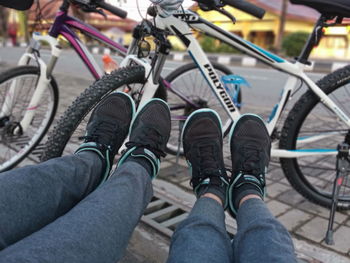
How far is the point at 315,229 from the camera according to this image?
206 cm

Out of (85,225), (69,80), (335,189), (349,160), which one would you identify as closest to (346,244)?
(335,189)

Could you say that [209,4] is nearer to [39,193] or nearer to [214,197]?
[214,197]

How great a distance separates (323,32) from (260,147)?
34.4 inches

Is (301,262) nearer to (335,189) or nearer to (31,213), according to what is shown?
(335,189)

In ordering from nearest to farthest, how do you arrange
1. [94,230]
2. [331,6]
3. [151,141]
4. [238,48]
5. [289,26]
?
[94,230]
[151,141]
[331,6]
[238,48]
[289,26]

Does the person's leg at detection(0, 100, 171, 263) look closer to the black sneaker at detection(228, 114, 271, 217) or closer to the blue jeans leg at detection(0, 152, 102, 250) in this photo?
Result: the blue jeans leg at detection(0, 152, 102, 250)

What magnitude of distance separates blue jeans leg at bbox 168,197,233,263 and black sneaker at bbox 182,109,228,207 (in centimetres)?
26

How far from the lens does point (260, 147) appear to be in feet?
6.30

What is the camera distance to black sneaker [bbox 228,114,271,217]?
164cm

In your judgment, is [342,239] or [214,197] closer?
[214,197]

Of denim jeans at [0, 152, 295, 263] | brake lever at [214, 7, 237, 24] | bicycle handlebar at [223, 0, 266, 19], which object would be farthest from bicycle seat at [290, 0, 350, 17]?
denim jeans at [0, 152, 295, 263]

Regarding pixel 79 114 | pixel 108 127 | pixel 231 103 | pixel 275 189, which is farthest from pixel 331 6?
pixel 79 114

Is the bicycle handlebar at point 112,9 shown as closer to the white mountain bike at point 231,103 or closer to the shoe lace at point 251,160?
the white mountain bike at point 231,103

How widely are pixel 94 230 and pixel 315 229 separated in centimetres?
147
